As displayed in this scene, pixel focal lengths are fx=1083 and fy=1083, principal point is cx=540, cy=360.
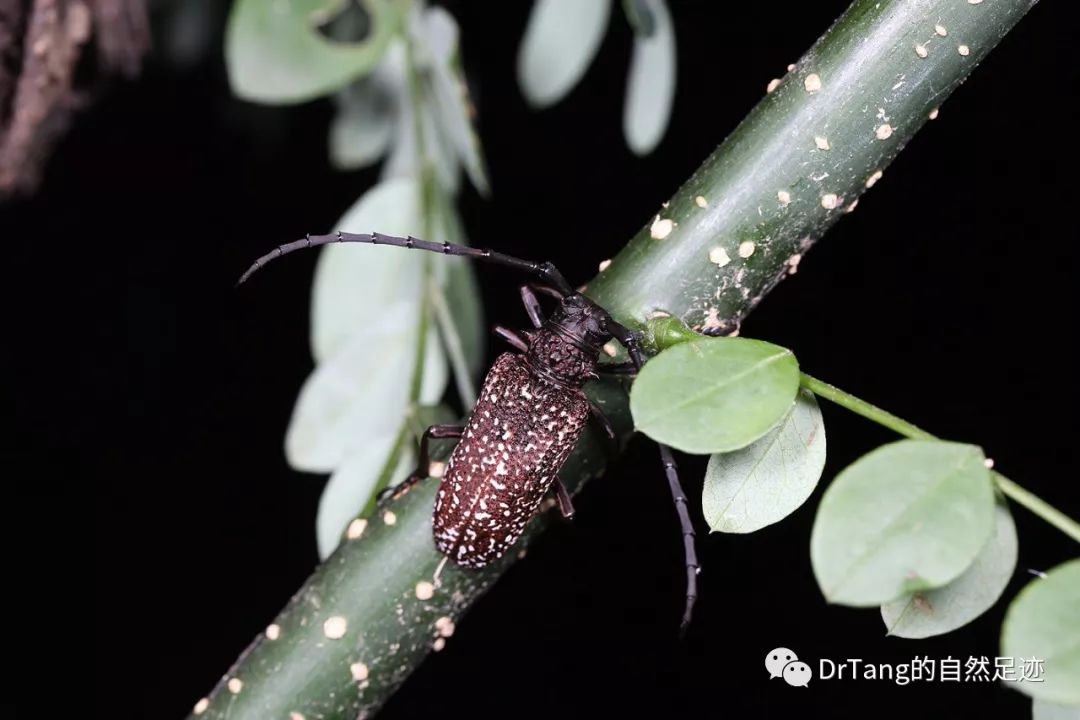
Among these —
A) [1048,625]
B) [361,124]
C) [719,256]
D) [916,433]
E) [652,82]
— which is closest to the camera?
[1048,625]

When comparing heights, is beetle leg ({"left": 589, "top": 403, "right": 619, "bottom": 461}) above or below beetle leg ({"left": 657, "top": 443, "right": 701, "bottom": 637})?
above

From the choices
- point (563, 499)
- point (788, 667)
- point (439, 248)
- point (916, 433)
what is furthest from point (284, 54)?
point (788, 667)

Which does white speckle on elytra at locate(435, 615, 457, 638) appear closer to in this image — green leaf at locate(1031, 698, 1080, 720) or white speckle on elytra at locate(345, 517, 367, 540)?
white speckle on elytra at locate(345, 517, 367, 540)

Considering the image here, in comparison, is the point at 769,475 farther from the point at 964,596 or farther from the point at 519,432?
the point at 519,432

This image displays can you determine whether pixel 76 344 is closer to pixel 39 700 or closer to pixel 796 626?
pixel 39 700

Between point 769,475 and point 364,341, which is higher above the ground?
point 364,341

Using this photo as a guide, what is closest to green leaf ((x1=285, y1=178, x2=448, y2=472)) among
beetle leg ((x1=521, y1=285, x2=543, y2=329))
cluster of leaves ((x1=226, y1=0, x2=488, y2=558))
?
cluster of leaves ((x1=226, y1=0, x2=488, y2=558))

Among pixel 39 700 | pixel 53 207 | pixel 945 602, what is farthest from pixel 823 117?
pixel 39 700
